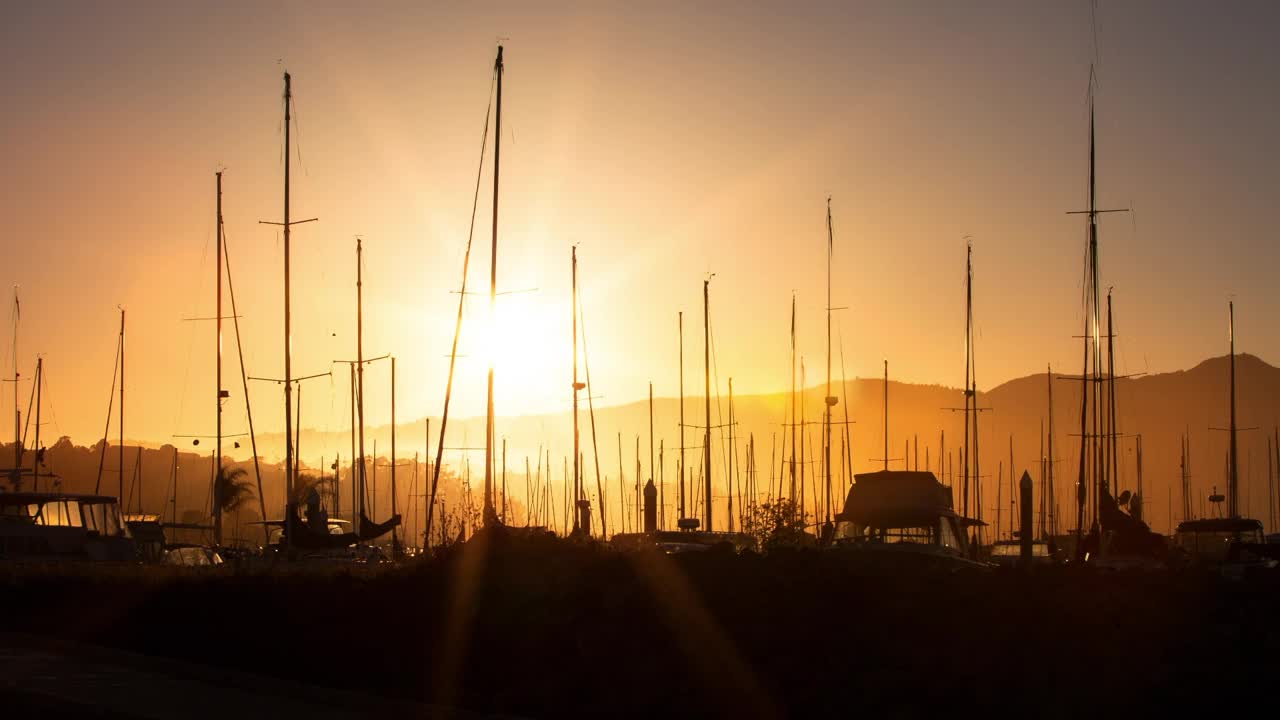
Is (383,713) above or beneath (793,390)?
beneath

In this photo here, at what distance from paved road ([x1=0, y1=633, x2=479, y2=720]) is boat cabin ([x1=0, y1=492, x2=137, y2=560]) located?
574 inches

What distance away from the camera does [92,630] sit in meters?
21.6

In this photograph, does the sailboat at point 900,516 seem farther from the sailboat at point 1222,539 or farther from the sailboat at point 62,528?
the sailboat at point 62,528

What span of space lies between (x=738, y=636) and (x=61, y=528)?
24353mm

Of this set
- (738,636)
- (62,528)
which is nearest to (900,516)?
(738,636)

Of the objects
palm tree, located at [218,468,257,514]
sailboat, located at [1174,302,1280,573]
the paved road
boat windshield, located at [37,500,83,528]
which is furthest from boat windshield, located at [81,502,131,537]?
palm tree, located at [218,468,257,514]

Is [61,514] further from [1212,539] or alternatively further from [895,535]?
[1212,539]

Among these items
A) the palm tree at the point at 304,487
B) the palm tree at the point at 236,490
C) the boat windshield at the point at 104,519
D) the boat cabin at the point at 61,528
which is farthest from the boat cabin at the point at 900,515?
the palm tree at the point at 236,490

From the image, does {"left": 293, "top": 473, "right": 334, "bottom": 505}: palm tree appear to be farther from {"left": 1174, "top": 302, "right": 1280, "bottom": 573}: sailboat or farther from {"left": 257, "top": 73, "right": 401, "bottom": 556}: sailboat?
{"left": 1174, "top": 302, "right": 1280, "bottom": 573}: sailboat

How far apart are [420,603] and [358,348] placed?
32.0 meters

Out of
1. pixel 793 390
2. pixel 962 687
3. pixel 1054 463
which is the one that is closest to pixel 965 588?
pixel 962 687

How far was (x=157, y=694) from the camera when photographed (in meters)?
16.0

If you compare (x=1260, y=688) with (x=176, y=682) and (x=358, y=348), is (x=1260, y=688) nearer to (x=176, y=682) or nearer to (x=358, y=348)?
(x=176, y=682)

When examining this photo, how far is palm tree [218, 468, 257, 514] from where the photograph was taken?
9612 cm
